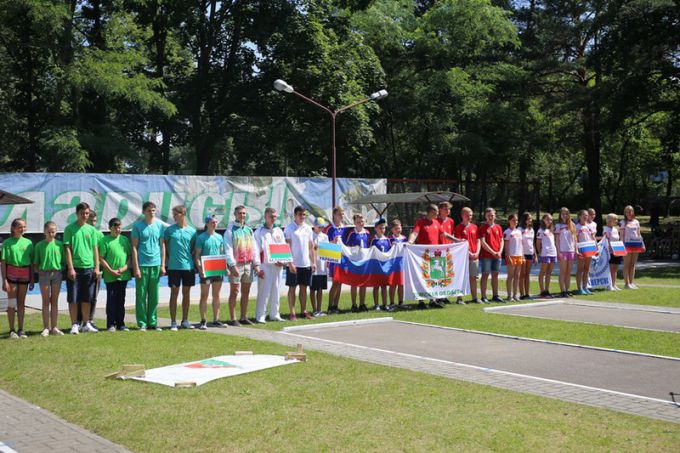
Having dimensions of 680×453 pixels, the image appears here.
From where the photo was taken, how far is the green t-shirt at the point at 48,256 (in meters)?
11.8

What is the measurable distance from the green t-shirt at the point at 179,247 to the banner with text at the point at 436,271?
4.79 m

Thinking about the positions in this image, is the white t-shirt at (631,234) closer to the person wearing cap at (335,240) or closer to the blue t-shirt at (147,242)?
the person wearing cap at (335,240)

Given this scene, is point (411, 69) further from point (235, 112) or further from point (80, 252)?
point (80, 252)

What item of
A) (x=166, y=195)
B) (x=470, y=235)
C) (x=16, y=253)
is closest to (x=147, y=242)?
(x=16, y=253)

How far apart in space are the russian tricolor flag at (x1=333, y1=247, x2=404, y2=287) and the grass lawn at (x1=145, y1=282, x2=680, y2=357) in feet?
2.41

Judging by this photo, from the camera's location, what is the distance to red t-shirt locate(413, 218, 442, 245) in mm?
16047

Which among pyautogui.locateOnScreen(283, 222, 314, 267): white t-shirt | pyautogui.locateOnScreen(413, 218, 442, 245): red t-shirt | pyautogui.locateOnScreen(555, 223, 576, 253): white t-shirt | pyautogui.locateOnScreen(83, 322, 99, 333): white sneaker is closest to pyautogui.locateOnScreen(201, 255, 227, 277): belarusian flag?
pyautogui.locateOnScreen(283, 222, 314, 267): white t-shirt

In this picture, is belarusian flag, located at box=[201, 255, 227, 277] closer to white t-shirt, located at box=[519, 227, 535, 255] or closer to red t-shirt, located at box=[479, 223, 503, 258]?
red t-shirt, located at box=[479, 223, 503, 258]

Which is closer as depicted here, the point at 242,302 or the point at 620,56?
the point at 242,302

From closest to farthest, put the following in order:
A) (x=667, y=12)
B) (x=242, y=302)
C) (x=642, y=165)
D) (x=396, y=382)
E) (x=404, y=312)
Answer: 1. (x=396, y=382)
2. (x=242, y=302)
3. (x=404, y=312)
4. (x=667, y=12)
5. (x=642, y=165)

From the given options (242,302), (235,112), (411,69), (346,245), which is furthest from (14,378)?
(411,69)

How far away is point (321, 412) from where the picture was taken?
22.6 ft

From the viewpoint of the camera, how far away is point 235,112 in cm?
4141

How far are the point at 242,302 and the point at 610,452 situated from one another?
8458 mm
